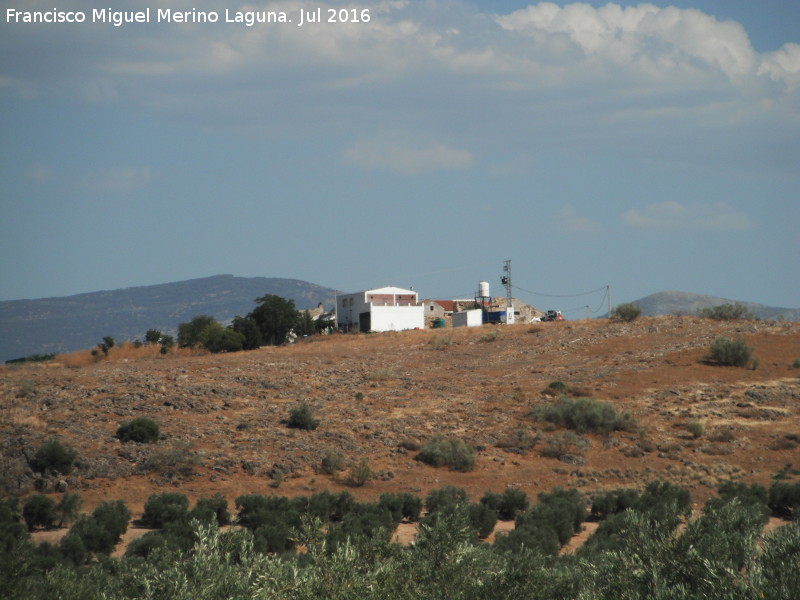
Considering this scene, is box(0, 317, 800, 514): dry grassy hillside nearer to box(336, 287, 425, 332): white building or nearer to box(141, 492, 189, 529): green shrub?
box(141, 492, 189, 529): green shrub

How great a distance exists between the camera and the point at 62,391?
31.8 meters

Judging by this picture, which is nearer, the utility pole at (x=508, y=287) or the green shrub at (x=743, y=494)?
the green shrub at (x=743, y=494)

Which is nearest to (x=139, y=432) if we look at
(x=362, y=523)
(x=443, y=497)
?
(x=443, y=497)

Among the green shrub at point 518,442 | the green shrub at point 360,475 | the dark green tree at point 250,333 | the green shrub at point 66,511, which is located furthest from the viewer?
the dark green tree at point 250,333

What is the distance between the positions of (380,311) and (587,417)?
37.5 m

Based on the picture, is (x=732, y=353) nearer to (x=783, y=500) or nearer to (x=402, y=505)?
(x=783, y=500)

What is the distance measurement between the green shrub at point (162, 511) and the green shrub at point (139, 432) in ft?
21.0

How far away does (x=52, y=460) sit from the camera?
23938mm

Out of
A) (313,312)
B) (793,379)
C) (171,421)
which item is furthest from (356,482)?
(313,312)

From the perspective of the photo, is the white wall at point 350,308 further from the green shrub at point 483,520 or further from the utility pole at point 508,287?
the green shrub at point 483,520

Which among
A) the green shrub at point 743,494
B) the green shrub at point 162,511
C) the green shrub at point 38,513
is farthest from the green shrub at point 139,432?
the green shrub at point 743,494

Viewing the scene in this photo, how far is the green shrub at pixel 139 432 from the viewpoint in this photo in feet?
89.2

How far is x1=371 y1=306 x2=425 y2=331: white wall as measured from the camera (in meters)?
67.4

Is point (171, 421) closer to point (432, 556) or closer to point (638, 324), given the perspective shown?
point (432, 556)
